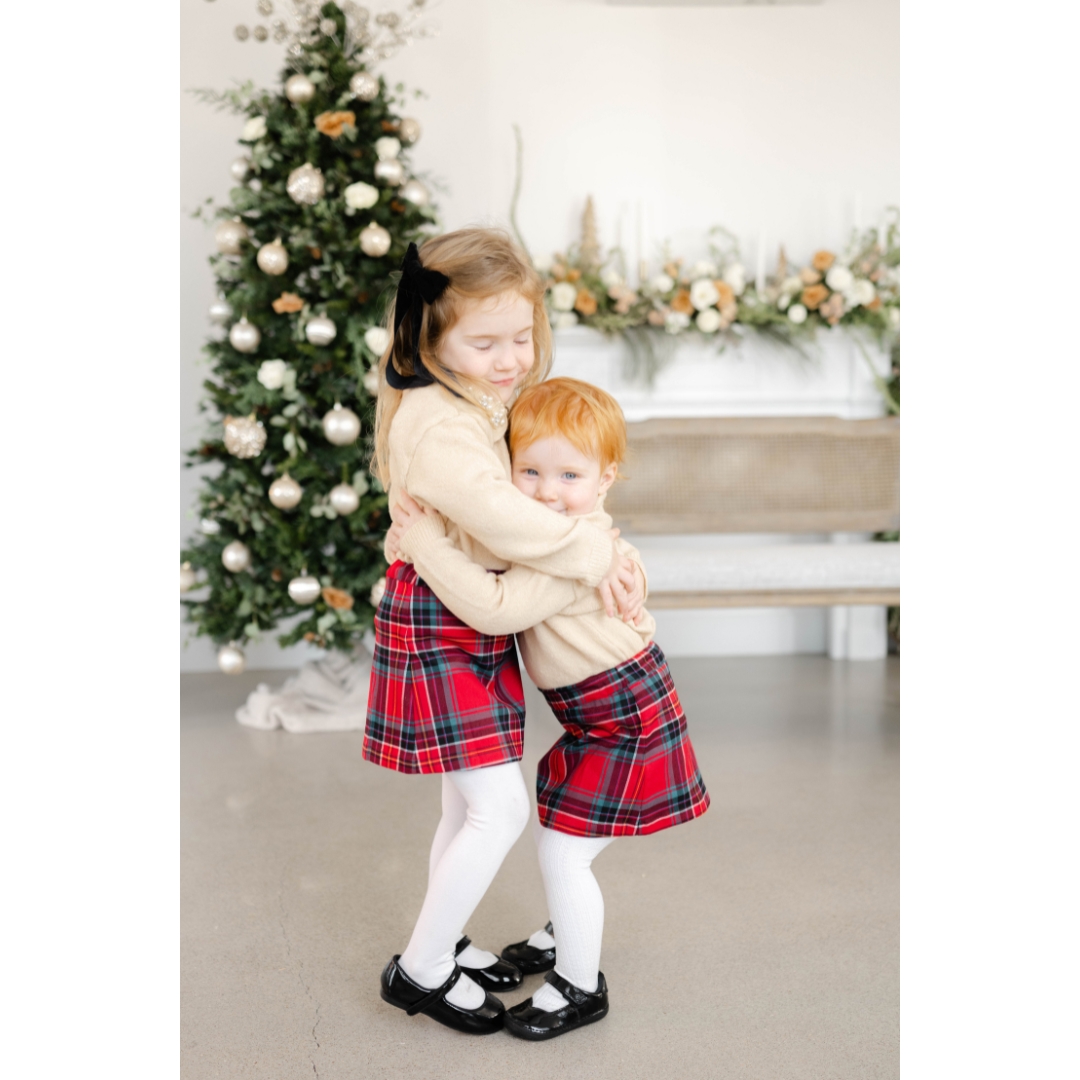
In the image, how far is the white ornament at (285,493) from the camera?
121 inches

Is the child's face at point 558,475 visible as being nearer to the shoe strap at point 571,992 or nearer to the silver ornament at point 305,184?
the shoe strap at point 571,992

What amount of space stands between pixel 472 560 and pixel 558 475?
0.18 metres

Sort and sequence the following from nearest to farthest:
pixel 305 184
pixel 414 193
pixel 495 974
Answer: pixel 495 974 < pixel 305 184 < pixel 414 193

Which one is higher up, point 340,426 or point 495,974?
point 340,426

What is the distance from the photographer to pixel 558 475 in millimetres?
1563

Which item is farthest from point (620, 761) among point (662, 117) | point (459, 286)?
point (662, 117)

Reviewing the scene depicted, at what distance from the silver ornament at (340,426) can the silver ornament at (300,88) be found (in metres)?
0.87

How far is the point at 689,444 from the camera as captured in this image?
4.03 metres

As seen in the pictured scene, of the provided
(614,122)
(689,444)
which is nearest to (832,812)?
(689,444)

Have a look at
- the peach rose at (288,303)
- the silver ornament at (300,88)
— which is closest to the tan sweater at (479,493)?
the peach rose at (288,303)

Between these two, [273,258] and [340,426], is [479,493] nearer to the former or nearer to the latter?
[340,426]
